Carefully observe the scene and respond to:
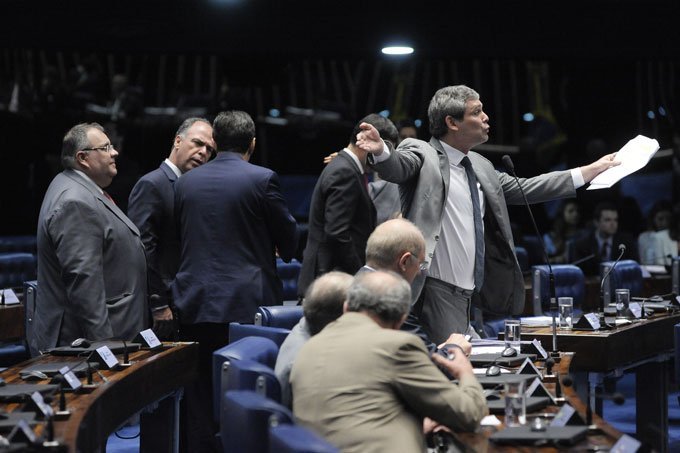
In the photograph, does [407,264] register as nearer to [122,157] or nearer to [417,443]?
[417,443]

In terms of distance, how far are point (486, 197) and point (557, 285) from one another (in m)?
2.73

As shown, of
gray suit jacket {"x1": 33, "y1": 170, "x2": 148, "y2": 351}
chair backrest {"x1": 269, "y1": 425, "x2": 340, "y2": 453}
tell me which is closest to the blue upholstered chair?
gray suit jacket {"x1": 33, "y1": 170, "x2": 148, "y2": 351}

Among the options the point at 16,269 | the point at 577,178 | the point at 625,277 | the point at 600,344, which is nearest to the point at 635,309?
the point at 600,344

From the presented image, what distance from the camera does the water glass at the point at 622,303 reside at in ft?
18.8

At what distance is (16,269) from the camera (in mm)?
7562

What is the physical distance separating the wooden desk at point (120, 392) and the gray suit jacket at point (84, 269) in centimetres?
24

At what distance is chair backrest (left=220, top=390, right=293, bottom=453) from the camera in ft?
8.61

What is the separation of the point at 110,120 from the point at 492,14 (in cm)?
324

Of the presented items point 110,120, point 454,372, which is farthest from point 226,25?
point 454,372

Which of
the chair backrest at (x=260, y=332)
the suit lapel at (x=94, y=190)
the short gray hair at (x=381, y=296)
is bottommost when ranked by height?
the chair backrest at (x=260, y=332)

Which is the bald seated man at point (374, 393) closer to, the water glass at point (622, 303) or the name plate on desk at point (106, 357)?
the name plate on desk at point (106, 357)

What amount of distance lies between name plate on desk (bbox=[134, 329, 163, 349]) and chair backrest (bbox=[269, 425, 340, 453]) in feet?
6.78

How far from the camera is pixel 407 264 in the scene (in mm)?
3617

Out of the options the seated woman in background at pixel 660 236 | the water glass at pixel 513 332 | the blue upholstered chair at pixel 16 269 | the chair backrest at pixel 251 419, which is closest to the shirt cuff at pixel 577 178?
the water glass at pixel 513 332
